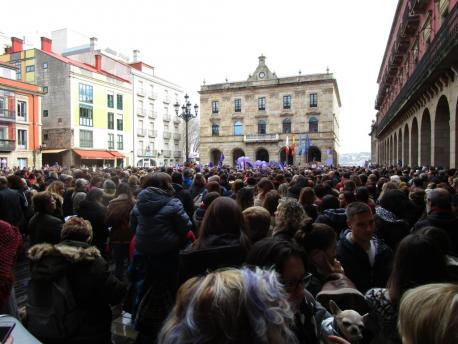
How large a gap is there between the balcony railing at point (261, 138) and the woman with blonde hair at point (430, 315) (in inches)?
1851

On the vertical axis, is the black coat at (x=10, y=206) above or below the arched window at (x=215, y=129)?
below

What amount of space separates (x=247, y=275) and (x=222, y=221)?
1.68 metres

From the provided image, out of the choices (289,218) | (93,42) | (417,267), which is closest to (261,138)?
(93,42)

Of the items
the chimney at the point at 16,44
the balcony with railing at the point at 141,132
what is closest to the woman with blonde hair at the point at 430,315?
the balcony with railing at the point at 141,132

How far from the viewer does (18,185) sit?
22.4 feet

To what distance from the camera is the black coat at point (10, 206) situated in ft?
20.0

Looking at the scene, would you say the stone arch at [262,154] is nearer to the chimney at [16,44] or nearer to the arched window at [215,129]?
the arched window at [215,129]

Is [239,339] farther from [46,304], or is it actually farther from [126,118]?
[126,118]

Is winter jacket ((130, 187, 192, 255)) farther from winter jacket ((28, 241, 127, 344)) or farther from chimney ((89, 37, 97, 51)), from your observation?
chimney ((89, 37, 97, 51))

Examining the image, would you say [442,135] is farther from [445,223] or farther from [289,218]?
[289,218]

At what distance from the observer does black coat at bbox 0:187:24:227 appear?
6.09 meters

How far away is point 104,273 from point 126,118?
4284 centimetres

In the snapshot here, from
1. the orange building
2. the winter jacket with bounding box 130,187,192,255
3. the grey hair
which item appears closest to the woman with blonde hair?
the grey hair

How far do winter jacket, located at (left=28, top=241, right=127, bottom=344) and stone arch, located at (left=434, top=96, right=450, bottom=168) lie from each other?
1523 cm
